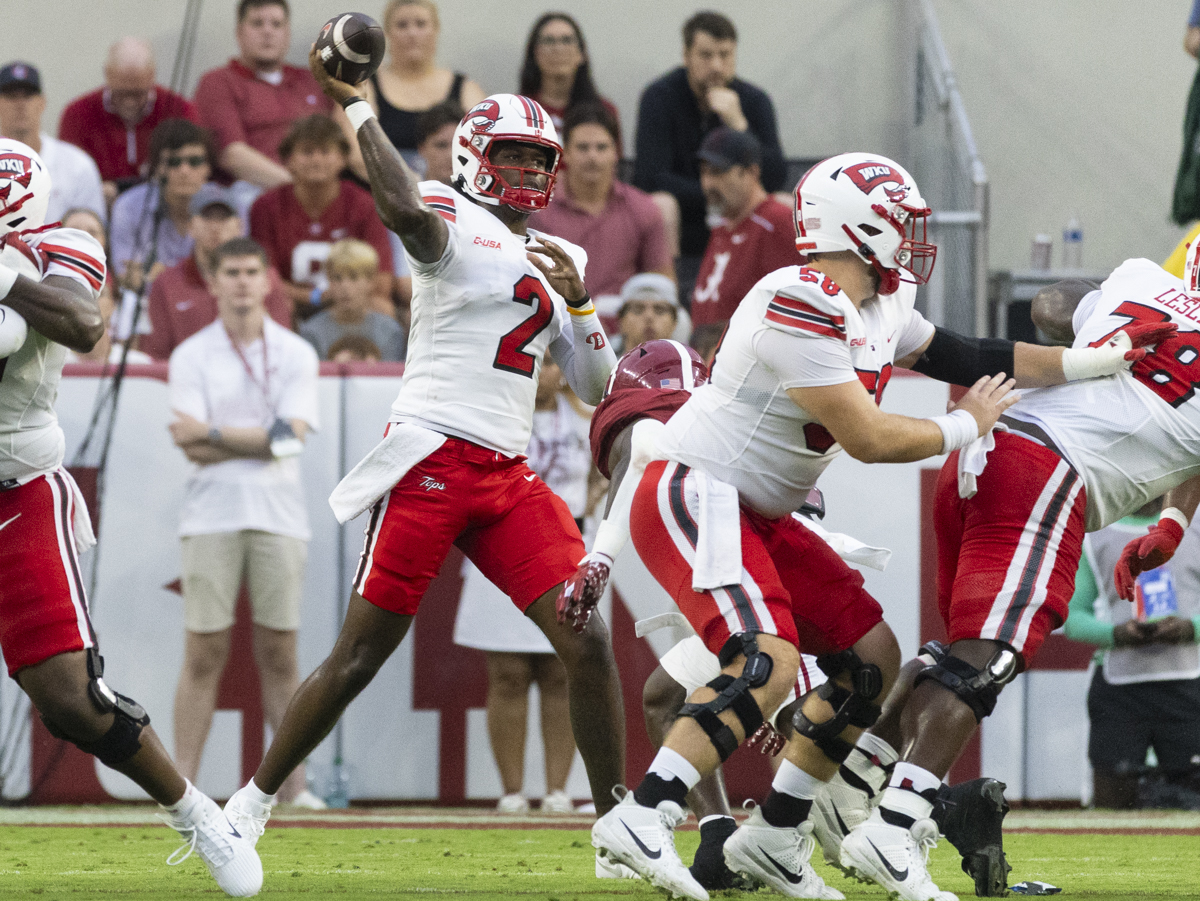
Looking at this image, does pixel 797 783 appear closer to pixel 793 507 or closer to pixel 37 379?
pixel 793 507

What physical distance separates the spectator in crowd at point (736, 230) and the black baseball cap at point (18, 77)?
11.5 ft

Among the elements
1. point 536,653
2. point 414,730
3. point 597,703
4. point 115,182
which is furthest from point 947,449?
point 115,182

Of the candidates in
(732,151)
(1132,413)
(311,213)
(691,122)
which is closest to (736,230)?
(732,151)

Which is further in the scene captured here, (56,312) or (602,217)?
Result: (602,217)

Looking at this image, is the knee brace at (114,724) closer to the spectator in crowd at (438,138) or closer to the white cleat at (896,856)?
the white cleat at (896,856)

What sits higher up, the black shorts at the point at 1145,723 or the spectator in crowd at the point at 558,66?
the spectator in crowd at the point at 558,66

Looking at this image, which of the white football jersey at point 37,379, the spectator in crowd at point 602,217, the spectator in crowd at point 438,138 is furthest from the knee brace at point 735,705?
the spectator in crowd at point 438,138

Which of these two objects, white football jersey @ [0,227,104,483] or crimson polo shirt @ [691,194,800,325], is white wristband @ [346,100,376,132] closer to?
white football jersey @ [0,227,104,483]

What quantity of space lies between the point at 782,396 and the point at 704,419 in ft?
0.73

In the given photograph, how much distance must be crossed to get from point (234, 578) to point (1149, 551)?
12.7ft

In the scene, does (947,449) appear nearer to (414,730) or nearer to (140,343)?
(414,730)

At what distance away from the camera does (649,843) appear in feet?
12.1

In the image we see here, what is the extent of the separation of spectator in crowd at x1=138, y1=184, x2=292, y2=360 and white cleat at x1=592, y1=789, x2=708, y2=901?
4594mm

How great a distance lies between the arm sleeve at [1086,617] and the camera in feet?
23.2
